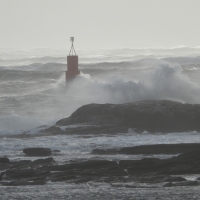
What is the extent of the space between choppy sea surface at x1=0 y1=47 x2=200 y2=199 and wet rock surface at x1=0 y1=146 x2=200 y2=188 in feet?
1.21

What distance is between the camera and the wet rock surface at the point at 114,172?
15367 mm

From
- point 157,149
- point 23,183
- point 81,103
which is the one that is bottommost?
point 23,183

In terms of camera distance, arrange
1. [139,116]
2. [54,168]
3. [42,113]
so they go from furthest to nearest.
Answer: [42,113] < [139,116] < [54,168]

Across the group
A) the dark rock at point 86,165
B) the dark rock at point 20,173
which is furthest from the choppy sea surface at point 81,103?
the dark rock at point 86,165

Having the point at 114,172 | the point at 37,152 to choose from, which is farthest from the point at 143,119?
the point at 114,172

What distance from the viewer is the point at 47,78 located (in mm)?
44781

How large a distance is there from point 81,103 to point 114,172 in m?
15.4

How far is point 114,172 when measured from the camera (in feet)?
52.5

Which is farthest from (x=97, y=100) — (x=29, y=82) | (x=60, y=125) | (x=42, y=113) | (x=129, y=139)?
(x=29, y=82)

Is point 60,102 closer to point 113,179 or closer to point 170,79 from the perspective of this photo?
point 170,79

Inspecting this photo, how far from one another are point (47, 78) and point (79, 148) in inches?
992

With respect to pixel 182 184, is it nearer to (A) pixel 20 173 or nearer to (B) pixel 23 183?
(B) pixel 23 183

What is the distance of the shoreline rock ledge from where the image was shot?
2297cm

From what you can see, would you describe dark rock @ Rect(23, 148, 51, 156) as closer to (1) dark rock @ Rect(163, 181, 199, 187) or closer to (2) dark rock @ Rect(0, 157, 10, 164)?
(2) dark rock @ Rect(0, 157, 10, 164)
